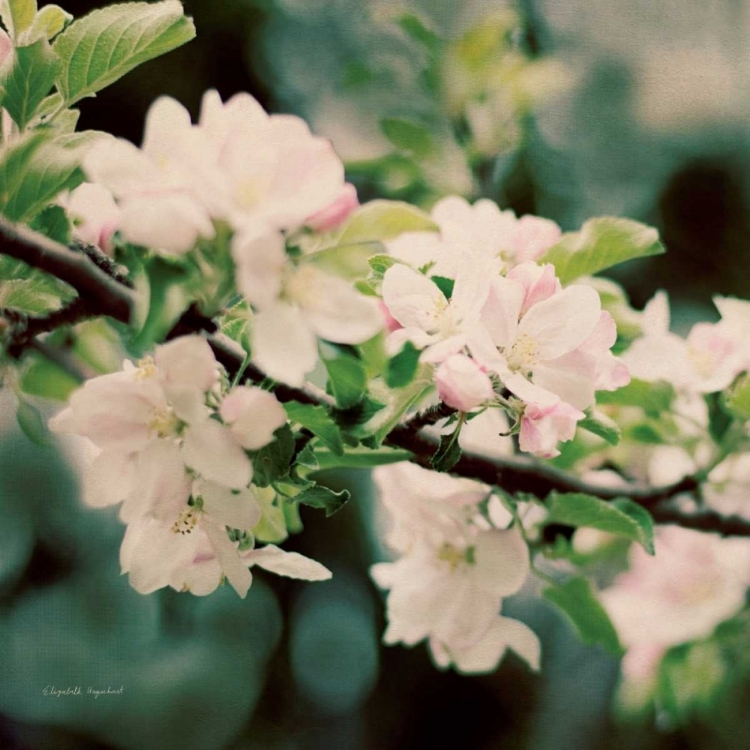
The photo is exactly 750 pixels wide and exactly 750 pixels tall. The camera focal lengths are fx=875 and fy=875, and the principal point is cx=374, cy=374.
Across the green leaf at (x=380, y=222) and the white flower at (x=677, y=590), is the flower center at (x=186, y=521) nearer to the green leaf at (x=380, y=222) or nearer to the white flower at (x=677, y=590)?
the green leaf at (x=380, y=222)

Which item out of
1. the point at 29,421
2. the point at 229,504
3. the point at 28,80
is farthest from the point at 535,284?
the point at 29,421

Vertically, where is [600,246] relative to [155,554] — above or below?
above

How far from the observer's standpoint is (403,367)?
51cm

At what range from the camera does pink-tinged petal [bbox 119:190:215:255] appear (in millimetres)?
408

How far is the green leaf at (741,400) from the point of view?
796 millimetres

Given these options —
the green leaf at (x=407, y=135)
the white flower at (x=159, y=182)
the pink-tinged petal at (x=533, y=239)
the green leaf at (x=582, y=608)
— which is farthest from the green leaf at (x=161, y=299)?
the green leaf at (x=407, y=135)

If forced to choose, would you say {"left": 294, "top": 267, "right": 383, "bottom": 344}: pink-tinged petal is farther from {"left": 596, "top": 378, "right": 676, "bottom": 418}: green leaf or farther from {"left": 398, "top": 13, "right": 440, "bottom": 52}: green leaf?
{"left": 398, "top": 13, "right": 440, "bottom": 52}: green leaf

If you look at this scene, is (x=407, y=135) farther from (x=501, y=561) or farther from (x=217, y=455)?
(x=217, y=455)

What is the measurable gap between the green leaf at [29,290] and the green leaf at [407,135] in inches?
30.1

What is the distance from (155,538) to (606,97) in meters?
2.03

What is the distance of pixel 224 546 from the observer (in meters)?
0.57

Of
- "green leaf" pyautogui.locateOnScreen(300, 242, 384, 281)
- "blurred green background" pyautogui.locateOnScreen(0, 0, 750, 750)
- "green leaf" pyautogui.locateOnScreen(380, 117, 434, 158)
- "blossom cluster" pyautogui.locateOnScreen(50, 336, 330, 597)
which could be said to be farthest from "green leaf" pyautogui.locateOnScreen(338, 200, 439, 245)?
"blurred green background" pyautogui.locateOnScreen(0, 0, 750, 750)

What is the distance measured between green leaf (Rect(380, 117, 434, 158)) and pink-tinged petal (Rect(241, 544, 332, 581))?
2.67ft

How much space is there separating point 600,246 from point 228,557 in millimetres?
354
